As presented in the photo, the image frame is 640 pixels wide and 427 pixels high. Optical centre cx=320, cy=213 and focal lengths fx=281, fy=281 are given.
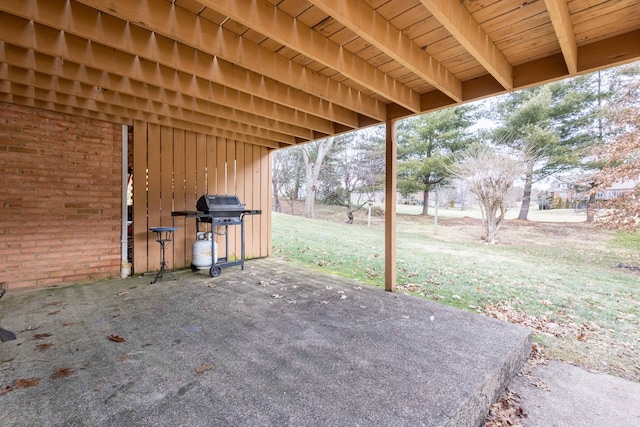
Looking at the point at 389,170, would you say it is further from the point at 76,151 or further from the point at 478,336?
the point at 76,151

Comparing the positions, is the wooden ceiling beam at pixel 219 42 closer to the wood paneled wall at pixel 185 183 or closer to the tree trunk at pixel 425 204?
the wood paneled wall at pixel 185 183

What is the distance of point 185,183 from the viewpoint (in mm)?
4898

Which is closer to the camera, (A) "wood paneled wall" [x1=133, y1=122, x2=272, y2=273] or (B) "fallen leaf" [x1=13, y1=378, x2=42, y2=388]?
(B) "fallen leaf" [x1=13, y1=378, x2=42, y2=388]

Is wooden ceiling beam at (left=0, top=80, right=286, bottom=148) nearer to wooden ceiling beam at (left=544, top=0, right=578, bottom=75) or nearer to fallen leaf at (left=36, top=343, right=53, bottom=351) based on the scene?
fallen leaf at (left=36, top=343, right=53, bottom=351)

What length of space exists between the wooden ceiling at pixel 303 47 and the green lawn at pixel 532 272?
2533 mm

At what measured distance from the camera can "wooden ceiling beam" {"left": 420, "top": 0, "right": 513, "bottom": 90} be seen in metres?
1.75

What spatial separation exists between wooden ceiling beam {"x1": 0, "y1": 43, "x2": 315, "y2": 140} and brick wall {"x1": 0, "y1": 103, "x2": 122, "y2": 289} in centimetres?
143

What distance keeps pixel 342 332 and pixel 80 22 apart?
10.1ft

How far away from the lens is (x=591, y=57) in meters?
2.37

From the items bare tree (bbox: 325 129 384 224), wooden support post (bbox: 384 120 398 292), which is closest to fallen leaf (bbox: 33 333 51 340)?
wooden support post (bbox: 384 120 398 292)

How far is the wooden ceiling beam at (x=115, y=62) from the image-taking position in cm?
208

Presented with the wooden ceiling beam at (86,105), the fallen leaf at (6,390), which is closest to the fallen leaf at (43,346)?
the fallen leaf at (6,390)

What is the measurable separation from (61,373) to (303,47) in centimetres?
282

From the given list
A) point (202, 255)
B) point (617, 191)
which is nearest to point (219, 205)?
point (202, 255)
